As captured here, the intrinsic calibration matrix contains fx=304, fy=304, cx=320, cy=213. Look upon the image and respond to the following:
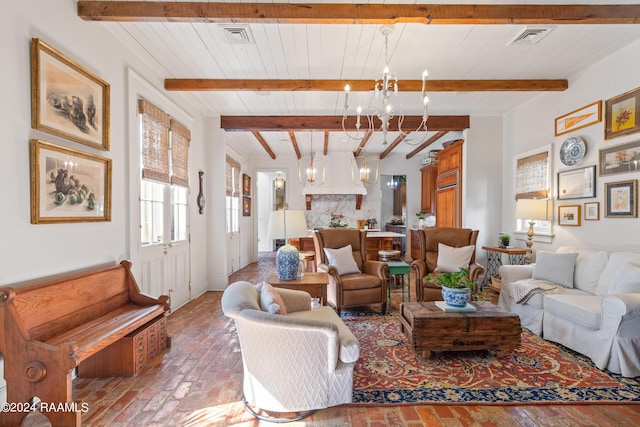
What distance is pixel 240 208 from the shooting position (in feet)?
23.5

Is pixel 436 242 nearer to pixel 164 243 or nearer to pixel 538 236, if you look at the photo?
pixel 538 236

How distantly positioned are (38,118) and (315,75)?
8.60 feet

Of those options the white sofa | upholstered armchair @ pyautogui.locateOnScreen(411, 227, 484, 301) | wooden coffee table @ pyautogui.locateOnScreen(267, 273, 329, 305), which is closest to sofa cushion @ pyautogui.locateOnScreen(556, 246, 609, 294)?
the white sofa

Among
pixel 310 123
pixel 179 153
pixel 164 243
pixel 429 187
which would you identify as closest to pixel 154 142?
pixel 179 153

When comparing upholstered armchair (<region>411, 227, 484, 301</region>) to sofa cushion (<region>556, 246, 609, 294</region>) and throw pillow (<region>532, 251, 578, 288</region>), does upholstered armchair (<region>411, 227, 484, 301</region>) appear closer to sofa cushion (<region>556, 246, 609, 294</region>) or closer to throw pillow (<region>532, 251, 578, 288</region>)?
throw pillow (<region>532, 251, 578, 288</region>)

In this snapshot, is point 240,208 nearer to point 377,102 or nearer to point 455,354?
point 377,102

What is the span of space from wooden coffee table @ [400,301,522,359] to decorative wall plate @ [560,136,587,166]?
2.35m

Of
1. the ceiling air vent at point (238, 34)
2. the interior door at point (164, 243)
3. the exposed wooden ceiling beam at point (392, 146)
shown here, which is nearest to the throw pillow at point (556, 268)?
the exposed wooden ceiling beam at point (392, 146)

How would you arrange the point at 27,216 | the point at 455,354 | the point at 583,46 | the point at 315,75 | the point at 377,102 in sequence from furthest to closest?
the point at 377,102
the point at 315,75
the point at 583,46
the point at 455,354
the point at 27,216

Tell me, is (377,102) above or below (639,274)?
above

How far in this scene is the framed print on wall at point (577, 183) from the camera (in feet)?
11.2

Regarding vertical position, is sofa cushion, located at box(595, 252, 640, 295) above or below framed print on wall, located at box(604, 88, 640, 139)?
below

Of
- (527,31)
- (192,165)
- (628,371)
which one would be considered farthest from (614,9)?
(192,165)

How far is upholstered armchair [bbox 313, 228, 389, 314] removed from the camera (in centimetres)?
366
